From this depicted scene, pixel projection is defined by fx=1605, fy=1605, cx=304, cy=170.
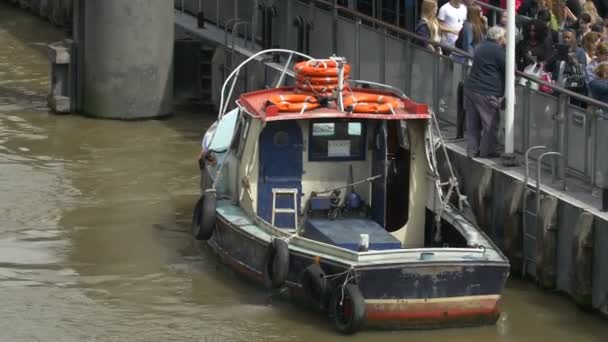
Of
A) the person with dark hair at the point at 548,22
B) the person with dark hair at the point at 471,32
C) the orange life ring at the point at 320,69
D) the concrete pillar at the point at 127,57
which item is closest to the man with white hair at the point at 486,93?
the person with dark hair at the point at 548,22

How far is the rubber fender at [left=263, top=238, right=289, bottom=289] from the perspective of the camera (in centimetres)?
1566

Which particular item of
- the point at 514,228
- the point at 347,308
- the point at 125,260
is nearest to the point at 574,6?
the point at 514,228

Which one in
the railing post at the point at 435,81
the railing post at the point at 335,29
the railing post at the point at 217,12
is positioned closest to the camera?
the railing post at the point at 435,81

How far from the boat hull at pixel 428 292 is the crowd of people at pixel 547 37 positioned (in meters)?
3.60

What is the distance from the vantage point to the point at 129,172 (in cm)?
2262

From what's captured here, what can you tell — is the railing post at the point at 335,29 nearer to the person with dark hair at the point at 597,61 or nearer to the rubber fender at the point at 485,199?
the person with dark hair at the point at 597,61

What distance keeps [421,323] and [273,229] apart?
6.60 ft

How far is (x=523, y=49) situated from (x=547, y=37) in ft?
1.08

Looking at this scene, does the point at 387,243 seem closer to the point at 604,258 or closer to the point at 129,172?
the point at 604,258

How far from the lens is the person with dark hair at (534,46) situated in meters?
19.5

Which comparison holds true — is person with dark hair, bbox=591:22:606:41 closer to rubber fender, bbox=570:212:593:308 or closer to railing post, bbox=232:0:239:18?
rubber fender, bbox=570:212:593:308

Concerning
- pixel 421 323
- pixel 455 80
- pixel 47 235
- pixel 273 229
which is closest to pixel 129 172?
pixel 47 235

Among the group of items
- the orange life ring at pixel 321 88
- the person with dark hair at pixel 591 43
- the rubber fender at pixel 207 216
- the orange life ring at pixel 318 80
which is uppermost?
the person with dark hair at pixel 591 43

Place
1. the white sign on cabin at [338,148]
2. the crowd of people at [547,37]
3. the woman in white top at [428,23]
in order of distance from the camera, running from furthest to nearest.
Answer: the woman in white top at [428,23], the crowd of people at [547,37], the white sign on cabin at [338,148]
